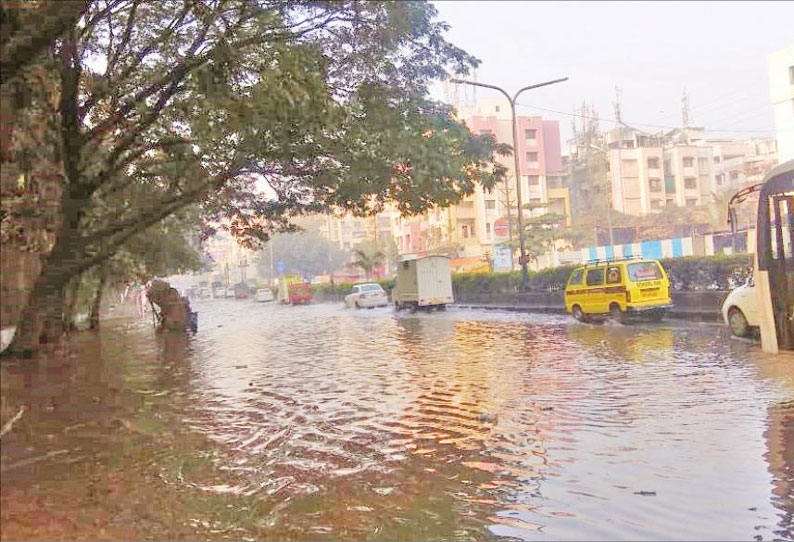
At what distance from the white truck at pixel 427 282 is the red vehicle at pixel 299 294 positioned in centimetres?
2568

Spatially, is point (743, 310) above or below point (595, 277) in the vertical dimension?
below

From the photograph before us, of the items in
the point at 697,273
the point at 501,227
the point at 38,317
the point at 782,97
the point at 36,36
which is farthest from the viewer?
the point at 501,227

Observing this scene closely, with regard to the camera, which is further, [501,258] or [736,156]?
[736,156]

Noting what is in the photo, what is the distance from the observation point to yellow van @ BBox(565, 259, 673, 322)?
Answer: 18703mm

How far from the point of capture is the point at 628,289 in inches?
735

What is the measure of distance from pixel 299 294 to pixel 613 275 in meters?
42.0

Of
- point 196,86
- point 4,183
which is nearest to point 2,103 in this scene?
point 4,183

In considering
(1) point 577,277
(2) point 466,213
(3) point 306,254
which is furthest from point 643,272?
(3) point 306,254

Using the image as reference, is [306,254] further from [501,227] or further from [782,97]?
[782,97]

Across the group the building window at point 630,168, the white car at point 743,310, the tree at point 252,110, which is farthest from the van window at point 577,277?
the building window at point 630,168

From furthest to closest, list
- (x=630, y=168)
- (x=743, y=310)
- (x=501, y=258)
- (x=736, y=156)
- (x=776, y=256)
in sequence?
(x=736, y=156) → (x=630, y=168) → (x=501, y=258) → (x=743, y=310) → (x=776, y=256)

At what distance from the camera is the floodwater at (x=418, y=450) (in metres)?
4.38

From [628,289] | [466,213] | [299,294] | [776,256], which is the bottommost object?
[299,294]

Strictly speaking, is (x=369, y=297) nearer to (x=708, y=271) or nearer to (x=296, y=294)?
(x=296, y=294)
